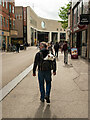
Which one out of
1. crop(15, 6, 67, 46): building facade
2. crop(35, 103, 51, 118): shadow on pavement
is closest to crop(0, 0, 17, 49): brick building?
crop(15, 6, 67, 46): building facade

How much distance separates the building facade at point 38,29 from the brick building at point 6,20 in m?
20.5

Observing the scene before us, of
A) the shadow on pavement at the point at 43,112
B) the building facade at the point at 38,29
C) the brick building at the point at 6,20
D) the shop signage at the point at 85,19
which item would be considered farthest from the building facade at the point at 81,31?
the building facade at the point at 38,29

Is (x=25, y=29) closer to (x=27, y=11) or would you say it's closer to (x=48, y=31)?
(x=27, y=11)

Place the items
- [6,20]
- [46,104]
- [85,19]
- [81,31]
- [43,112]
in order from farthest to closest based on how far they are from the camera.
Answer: [6,20]
[81,31]
[85,19]
[46,104]
[43,112]

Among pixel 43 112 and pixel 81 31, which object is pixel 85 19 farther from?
pixel 43 112

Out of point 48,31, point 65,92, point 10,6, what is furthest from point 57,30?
point 65,92

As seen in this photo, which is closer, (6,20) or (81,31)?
(81,31)

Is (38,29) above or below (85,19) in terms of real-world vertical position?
above

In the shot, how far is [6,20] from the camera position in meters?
36.5

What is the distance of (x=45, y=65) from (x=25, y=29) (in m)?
57.7

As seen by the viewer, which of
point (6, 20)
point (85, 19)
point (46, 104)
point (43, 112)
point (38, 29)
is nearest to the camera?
point (43, 112)

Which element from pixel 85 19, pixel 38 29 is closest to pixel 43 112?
pixel 85 19

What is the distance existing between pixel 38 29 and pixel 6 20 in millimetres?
50680

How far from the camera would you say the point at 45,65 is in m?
4.75
